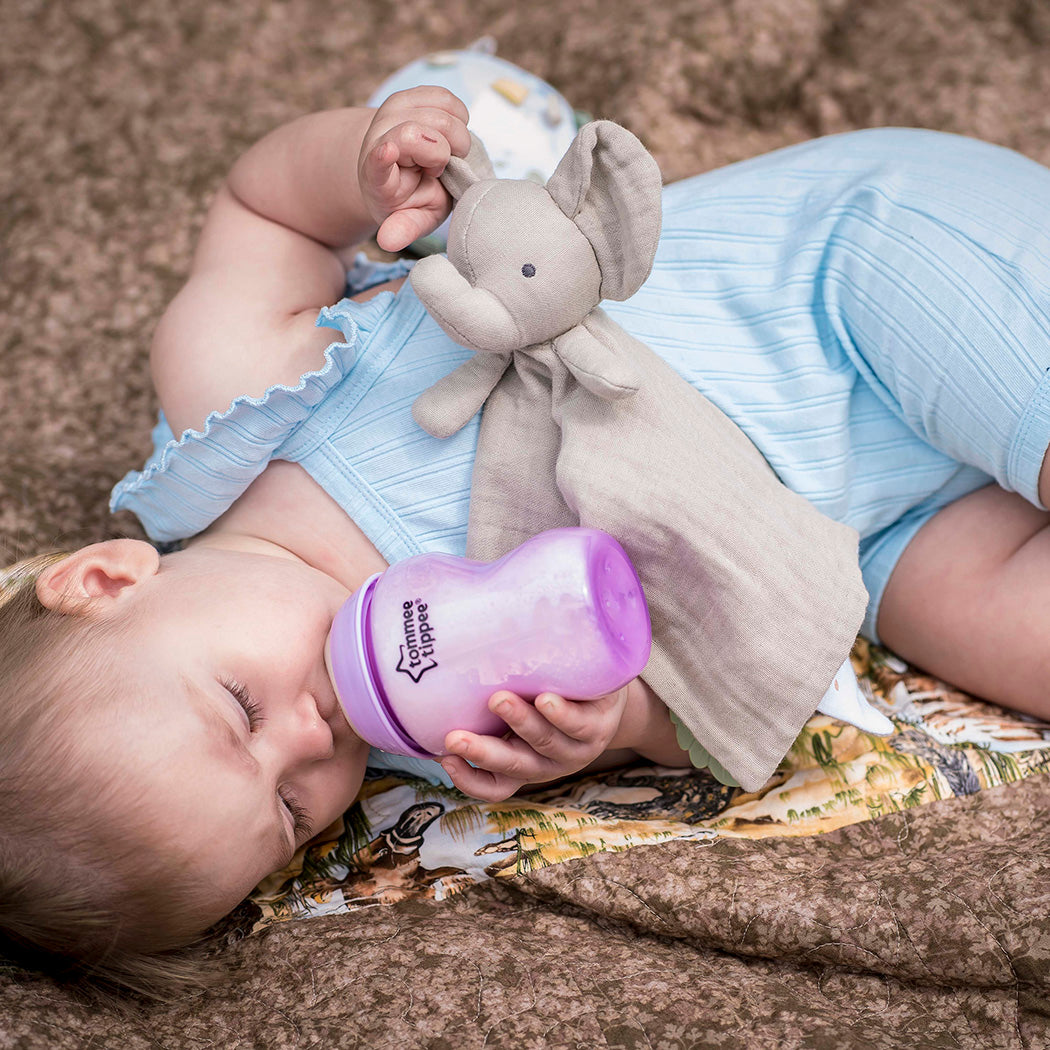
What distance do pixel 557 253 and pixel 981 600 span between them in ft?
2.30

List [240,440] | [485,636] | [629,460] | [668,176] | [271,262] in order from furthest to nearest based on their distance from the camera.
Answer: [668,176]
[271,262]
[240,440]
[629,460]
[485,636]

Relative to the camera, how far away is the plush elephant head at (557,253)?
3.04 feet

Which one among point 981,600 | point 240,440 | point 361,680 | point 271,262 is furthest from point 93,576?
point 981,600

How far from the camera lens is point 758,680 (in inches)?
42.2

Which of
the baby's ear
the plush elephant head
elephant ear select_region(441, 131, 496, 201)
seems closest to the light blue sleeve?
the baby's ear

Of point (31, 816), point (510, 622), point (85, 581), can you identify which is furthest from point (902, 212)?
point (31, 816)

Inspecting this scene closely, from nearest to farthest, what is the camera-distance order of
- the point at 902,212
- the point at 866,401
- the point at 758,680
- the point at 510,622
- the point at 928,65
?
the point at 510,622 < the point at 758,680 < the point at 902,212 < the point at 866,401 < the point at 928,65

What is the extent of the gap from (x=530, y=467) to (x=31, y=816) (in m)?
0.59

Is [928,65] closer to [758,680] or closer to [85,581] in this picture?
[758,680]

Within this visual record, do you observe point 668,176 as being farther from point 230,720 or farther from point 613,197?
point 230,720

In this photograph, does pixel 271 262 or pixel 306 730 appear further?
pixel 271 262

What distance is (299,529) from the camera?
1224 millimetres

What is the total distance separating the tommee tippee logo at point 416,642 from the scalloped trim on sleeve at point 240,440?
1.07ft

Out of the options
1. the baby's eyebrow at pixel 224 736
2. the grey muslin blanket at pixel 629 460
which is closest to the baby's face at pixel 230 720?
the baby's eyebrow at pixel 224 736
